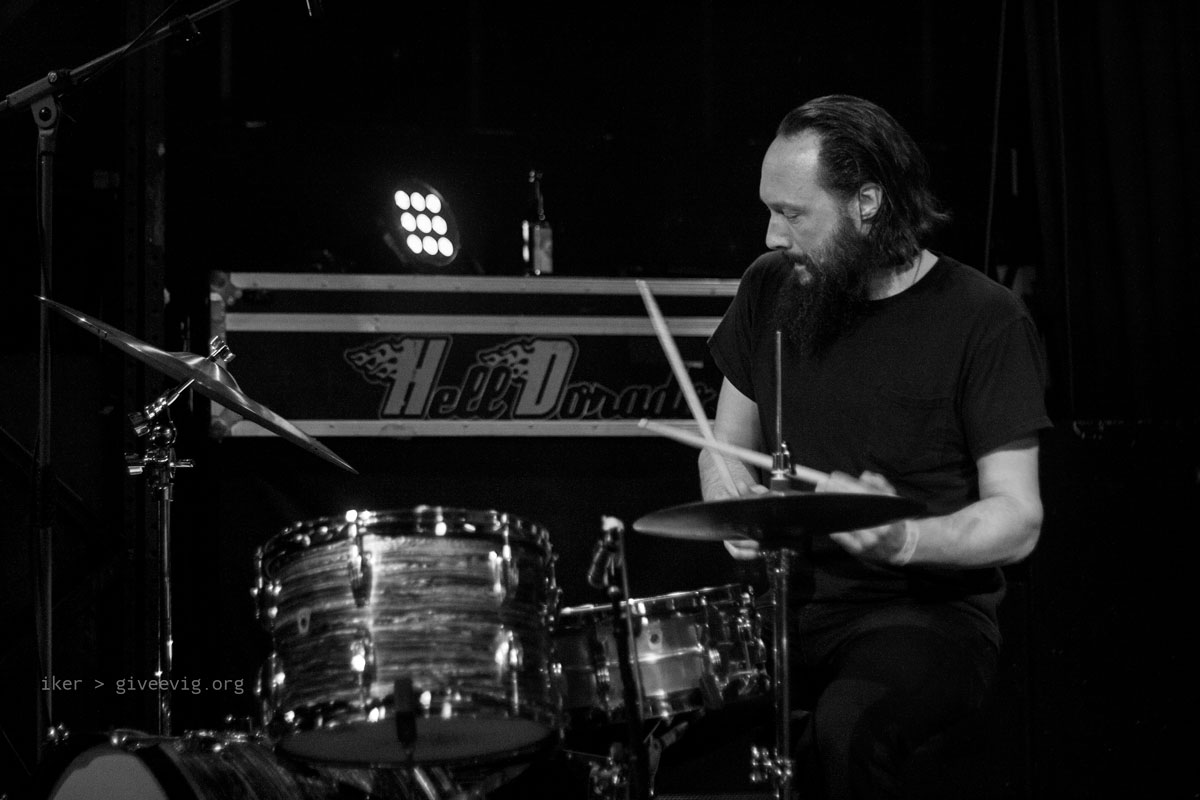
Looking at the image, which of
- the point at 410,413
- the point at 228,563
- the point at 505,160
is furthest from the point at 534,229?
the point at 228,563

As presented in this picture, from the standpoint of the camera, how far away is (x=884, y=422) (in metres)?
2.67

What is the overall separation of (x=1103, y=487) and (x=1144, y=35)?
137 centimetres

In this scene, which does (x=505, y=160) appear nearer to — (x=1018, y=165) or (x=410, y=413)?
(x=410, y=413)

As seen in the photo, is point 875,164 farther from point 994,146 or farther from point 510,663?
point 994,146

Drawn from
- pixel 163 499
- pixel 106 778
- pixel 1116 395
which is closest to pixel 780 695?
→ pixel 106 778

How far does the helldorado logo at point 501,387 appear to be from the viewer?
3807 mm

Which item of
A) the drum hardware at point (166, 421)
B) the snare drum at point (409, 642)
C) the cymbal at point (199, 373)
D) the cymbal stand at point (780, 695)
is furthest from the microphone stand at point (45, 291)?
the cymbal stand at point (780, 695)

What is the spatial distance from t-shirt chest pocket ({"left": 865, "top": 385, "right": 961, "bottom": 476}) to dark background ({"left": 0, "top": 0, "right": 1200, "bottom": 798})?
115 cm

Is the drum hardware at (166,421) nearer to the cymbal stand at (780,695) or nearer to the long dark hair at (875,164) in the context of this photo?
the cymbal stand at (780,695)

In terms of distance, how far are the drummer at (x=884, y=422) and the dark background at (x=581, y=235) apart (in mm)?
1116

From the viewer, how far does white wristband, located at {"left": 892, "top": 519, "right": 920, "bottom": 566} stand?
224 cm

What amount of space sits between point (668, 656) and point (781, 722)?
1.36ft

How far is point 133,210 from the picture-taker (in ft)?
12.5

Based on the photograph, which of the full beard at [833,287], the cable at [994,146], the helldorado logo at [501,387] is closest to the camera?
the full beard at [833,287]
